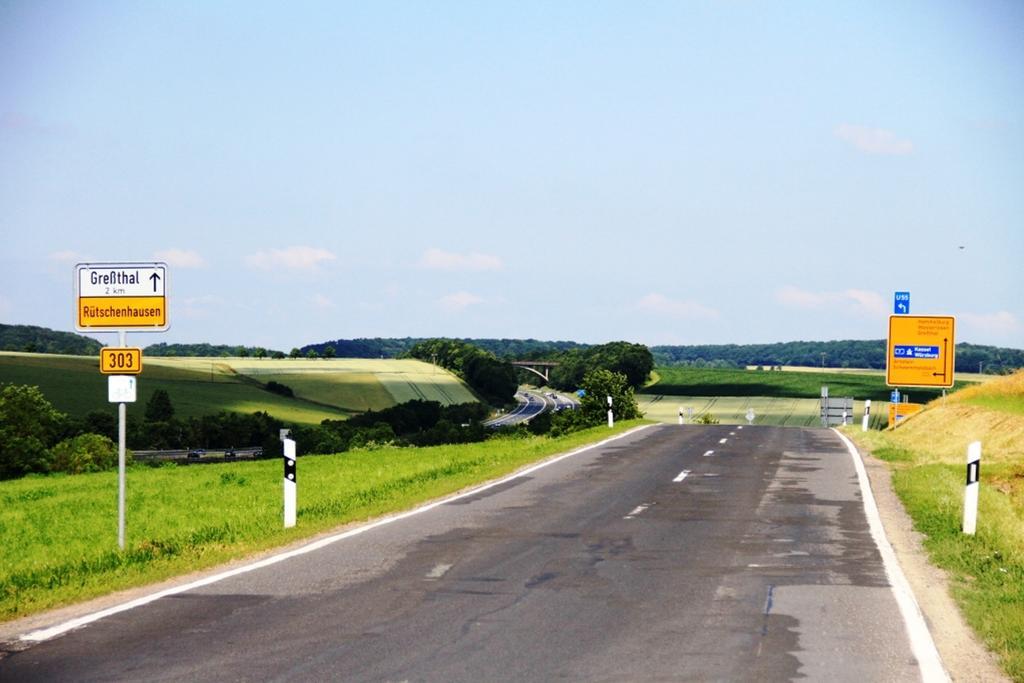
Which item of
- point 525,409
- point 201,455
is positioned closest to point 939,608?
point 201,455

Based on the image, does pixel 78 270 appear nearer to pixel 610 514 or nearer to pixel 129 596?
pixel 129 596

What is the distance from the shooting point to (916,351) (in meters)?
44.1

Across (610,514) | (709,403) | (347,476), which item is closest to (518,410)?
(709,403)

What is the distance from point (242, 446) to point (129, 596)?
91.3m

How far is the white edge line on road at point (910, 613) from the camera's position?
786cm

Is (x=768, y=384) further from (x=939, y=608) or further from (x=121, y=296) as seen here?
(x=939, y=608)

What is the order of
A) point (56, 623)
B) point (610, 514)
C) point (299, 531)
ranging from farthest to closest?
point (610, 514), point (299, 531), point (56, 623)

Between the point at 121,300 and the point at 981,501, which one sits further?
the point at 981,501

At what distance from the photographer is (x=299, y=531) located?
→ 573 inches

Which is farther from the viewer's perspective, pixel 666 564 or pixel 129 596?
pixel 666 564

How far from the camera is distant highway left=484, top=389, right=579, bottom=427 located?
146m

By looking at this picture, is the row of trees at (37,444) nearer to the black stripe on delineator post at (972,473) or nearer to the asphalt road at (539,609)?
the asphalt road at (539,609)

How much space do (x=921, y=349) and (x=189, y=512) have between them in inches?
1250

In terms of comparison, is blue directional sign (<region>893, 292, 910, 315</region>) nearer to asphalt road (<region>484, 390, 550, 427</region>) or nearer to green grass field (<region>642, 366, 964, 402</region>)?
green grass field (<region>642, 366, 964, 402</region>)
